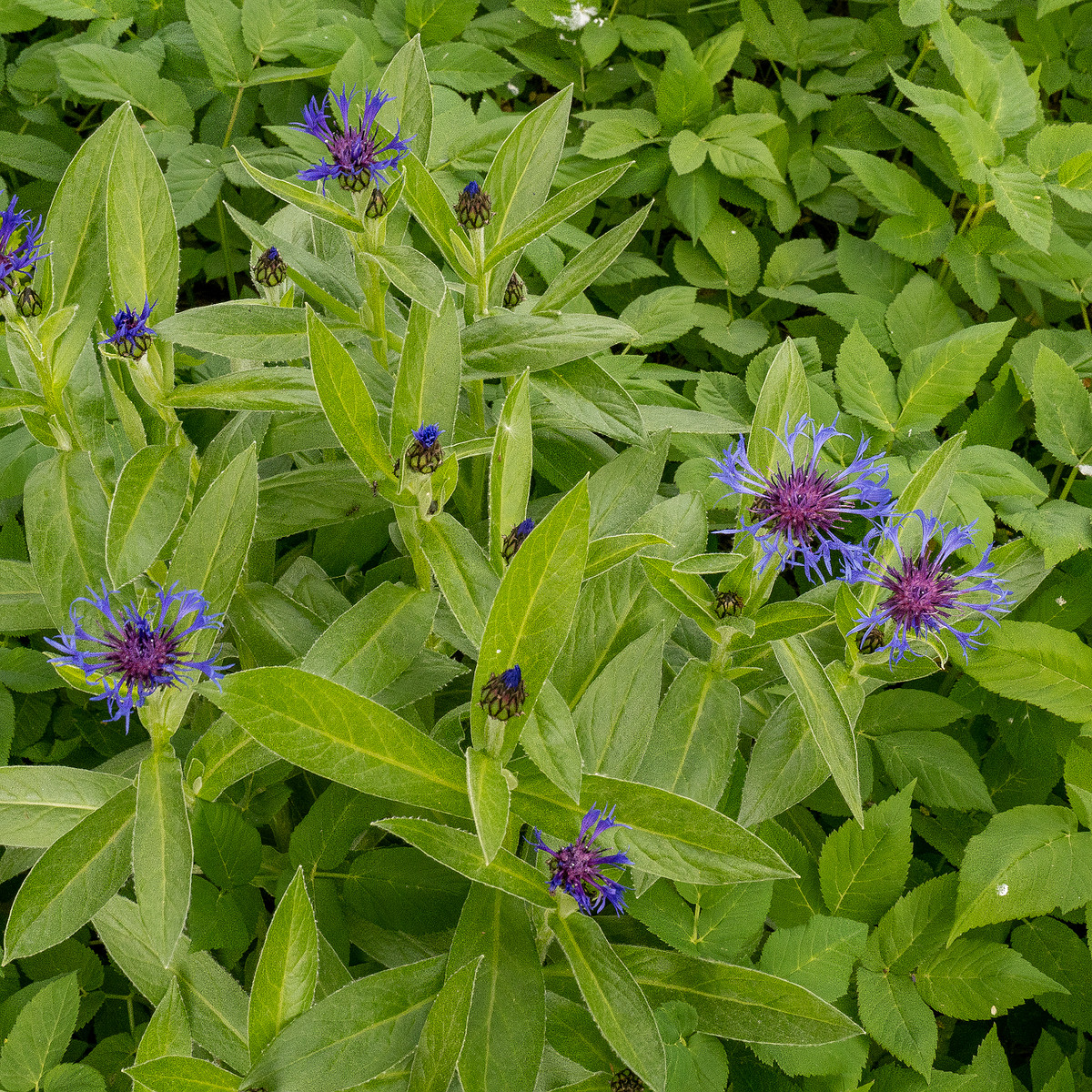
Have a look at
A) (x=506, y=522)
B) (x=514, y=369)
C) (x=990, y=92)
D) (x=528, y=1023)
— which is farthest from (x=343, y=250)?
(x=990, y=92)

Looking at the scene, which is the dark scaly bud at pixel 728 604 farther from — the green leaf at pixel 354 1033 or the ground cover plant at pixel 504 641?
the green leaf at pixel 354 1033

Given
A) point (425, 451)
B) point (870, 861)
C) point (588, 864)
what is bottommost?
point (870, 861)

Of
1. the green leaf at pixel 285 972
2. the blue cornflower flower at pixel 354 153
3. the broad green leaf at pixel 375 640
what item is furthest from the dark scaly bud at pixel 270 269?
the green leaf at pixel 285 972

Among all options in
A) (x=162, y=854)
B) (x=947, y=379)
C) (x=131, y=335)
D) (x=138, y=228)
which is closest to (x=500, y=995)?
(x=162, y=854)

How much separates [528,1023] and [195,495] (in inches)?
22.6

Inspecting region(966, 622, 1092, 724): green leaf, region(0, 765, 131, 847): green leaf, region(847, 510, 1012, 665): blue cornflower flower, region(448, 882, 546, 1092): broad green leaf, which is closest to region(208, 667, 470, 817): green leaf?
region(448, 882, 546, 1092): broad green leaf

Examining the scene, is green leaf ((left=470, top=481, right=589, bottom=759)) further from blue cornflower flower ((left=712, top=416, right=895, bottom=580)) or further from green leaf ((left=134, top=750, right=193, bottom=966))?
green leaf ((left=134, top=750, right=193, bottom=966))

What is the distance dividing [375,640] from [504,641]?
17cm

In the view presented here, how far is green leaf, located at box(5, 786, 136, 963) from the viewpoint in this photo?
761 mm

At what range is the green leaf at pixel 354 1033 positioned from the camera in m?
0.77

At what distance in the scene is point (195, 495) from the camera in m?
1.01

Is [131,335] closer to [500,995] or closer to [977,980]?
[500,995]

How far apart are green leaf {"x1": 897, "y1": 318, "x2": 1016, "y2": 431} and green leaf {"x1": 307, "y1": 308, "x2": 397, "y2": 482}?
2.24ft

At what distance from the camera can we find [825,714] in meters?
0.81
